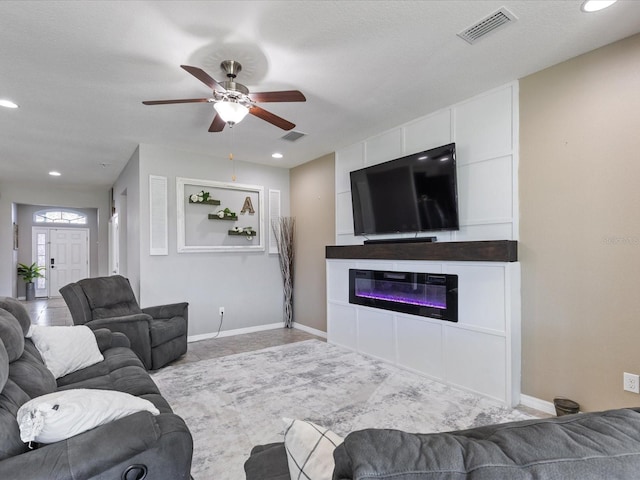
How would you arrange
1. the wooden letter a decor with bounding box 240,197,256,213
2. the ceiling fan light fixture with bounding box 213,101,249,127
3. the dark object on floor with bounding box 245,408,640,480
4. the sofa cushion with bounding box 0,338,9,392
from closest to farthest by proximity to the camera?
the dark object on floor with bounding box 245,408,640,480 < the sofa cushion with bounding box 0,338,9,392 < the ceiling fan light fixture with bounding box 213,101,249,127 < the wooden letter a decor with bounding box 240,197,256,213

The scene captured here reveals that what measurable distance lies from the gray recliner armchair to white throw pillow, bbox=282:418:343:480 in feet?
10.0

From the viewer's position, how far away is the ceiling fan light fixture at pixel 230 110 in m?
2.55

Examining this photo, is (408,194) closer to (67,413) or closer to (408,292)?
(408,292)

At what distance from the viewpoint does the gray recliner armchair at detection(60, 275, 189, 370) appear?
342cm

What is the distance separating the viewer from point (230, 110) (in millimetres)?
2570

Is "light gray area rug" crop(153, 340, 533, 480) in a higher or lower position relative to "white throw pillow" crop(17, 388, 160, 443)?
lower

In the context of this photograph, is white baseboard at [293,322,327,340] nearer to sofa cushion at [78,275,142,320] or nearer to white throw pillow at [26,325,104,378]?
sofa cushion at [78,275,142,320]

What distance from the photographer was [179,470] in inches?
49.3

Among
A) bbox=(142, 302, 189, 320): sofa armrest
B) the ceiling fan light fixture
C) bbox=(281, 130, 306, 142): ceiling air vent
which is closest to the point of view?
the ceiling fan light fixture

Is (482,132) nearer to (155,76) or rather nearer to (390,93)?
(390,93)

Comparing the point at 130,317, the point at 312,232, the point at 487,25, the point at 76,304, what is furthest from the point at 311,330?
the point at 487,25

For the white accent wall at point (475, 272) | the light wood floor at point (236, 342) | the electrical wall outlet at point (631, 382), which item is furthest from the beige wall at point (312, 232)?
the electrical wall outlet at point (631, 382)

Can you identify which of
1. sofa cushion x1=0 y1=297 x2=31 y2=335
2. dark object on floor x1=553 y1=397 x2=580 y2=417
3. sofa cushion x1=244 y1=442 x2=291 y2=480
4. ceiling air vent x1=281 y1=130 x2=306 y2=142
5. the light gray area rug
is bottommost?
the light gray area rug

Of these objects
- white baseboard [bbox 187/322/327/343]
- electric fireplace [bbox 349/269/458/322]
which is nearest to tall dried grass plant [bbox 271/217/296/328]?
white baseboard [bbox 187/322/327/343]
